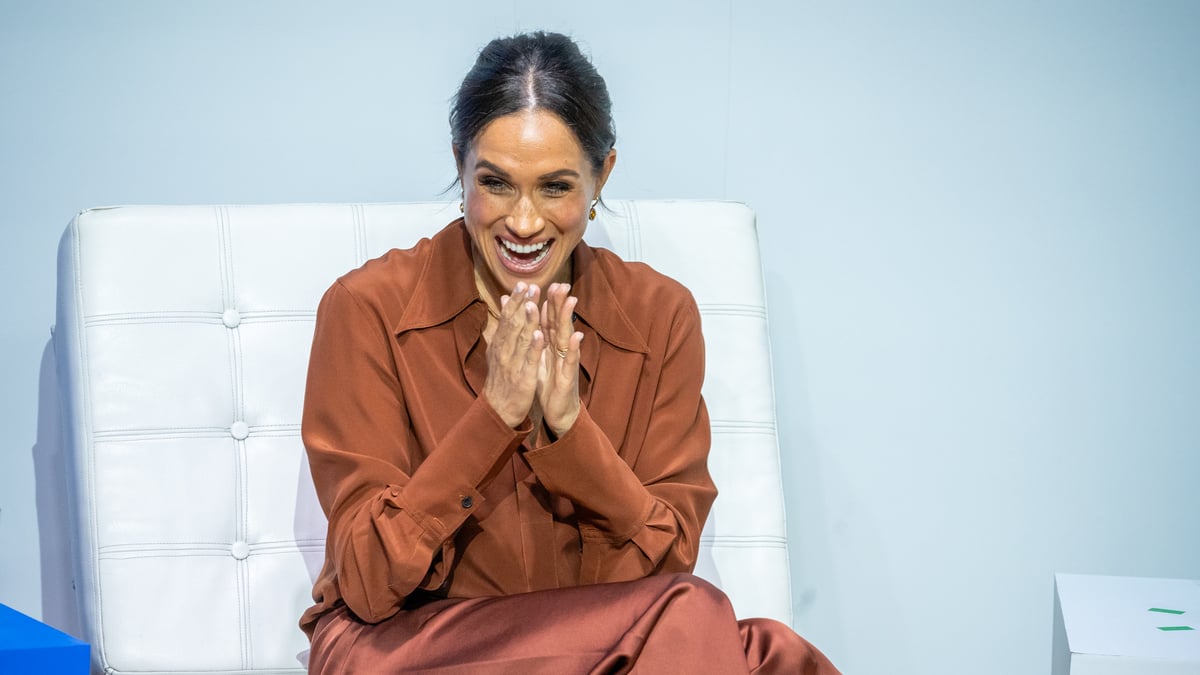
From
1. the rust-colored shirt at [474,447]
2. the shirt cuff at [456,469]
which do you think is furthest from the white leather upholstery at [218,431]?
the shirt cuff at [456,469]

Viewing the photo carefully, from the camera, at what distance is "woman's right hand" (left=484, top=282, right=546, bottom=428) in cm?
166

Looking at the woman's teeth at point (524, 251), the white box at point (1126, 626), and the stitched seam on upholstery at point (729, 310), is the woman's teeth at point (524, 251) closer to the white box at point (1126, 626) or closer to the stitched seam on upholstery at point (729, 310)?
the stitched seam on upholstery at point (729, 310)

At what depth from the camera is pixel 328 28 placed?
2445 mm

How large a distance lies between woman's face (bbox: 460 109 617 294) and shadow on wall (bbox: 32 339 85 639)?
41.3 inches

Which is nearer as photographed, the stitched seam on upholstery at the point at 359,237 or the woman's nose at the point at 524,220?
the woman's nose at the point at 524,220

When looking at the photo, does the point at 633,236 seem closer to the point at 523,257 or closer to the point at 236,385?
the point at 523,257

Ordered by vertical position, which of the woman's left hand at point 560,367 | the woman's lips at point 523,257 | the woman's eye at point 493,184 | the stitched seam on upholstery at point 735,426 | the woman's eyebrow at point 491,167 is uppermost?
the woman's eyebrow at point 491,167

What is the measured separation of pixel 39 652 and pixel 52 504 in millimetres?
898

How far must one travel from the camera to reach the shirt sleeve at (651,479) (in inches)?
68.0

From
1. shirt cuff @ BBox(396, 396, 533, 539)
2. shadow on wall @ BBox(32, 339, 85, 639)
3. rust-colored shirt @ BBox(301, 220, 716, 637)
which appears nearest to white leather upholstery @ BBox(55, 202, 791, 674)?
rust-colored shirt @ BBox(301, 220, 716, 637)

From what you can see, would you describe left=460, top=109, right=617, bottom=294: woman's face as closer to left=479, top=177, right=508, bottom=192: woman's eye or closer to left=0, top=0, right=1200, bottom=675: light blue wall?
left=479, top=177, right=508, bottom=192: woman's eye

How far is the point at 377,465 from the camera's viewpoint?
5.75 feet

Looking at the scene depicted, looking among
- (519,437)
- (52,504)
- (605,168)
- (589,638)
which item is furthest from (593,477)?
(52,504)

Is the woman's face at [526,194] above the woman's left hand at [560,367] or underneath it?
above
